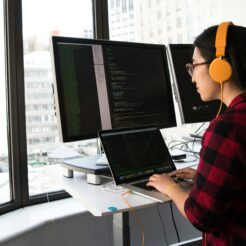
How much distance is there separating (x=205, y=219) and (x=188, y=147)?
108cm

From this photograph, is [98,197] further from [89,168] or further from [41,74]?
[41,74]

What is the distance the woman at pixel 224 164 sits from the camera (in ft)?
2.55

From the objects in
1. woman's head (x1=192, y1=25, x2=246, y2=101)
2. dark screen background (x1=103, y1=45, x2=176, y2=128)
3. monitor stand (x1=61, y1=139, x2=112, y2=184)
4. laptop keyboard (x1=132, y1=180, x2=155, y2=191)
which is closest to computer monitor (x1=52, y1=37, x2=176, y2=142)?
dark screen background (x1=103, y1=45, x2=176, y2=128)

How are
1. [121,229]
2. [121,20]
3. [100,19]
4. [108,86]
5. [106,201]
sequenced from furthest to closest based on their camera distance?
[121,20]
[100,19]
[108,86]
[121,229]
[106,201]

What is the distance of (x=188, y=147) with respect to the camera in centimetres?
187

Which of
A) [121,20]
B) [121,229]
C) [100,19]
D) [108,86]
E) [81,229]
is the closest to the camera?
[121,229]

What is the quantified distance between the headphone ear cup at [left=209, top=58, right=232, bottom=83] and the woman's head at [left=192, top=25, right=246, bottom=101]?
23mm

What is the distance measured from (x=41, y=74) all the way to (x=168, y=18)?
104 centimetres

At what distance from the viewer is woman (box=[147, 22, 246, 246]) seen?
2.55ft

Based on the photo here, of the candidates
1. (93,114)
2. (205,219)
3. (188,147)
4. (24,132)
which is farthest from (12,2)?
(205,219)

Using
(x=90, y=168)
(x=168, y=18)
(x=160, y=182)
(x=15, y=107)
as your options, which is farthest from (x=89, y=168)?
(x=168, y=18)

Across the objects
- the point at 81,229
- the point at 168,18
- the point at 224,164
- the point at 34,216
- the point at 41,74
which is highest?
the point at 168,18

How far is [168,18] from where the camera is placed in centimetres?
232

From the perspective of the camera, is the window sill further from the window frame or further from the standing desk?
the standing desk
